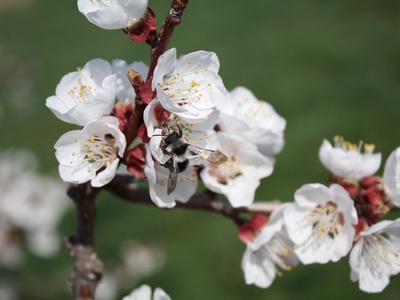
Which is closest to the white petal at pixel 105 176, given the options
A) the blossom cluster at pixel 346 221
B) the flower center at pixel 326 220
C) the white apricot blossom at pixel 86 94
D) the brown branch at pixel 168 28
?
the white apricot blossom at pixel 86 94

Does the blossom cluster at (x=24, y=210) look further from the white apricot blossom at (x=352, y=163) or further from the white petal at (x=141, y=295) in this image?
the white apricot blossom at (x=352, y=163)

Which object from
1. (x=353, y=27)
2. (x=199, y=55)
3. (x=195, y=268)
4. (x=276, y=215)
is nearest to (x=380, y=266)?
(x=276, y=215)

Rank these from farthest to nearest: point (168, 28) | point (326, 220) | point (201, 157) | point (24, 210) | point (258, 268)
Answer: point (24, 210) < point (258, 268) < point (326, 220) < point (201, 157) < point (168, 28)

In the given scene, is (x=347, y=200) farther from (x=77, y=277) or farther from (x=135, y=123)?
(x=77, y=277)

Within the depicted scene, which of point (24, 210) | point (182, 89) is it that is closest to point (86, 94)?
point (182, 89)

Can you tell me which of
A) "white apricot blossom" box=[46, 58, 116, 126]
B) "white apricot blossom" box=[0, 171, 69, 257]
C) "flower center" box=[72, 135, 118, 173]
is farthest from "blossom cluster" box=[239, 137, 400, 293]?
"white apricot blossom" box=[0, 171, 69, 257]

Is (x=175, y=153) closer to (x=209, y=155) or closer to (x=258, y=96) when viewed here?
(x=209, y=155)
